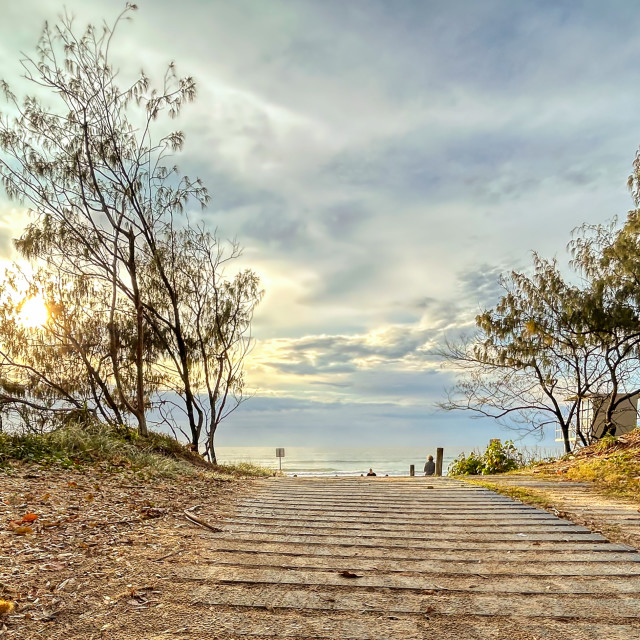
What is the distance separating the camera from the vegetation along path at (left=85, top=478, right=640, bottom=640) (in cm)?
254

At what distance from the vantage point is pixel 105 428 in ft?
29.6

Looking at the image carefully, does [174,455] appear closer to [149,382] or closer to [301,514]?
[149,382]

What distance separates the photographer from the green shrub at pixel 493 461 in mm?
12422

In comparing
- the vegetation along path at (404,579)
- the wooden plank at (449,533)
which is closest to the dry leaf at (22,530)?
the vegetation along path at (404,579)

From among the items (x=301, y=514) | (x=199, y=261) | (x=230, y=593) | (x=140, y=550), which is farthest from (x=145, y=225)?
(x=230, y=593)

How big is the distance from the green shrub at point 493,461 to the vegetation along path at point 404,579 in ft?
25.0

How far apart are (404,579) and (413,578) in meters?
0.06

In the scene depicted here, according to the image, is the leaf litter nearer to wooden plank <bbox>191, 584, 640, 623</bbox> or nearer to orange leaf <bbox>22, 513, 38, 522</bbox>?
orange leaf <bbox>22, 513, 38, 522</bbox>

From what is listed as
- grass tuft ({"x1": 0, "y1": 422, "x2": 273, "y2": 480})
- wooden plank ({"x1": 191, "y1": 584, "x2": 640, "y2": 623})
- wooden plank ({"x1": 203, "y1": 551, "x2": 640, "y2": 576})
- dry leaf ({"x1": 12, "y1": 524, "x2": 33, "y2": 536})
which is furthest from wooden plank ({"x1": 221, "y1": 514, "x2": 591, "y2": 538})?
grass tuft ({"x1": 0, "y1": 422, "x2": 273, "y2": 480})

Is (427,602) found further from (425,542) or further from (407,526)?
(407,526)

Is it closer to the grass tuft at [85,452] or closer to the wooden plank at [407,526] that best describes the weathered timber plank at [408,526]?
the wooden plank at [407,526]

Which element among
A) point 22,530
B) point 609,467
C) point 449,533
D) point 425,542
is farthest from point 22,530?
point 609,467

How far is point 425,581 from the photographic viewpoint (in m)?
3.17

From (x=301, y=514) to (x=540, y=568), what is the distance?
7.78 feet
